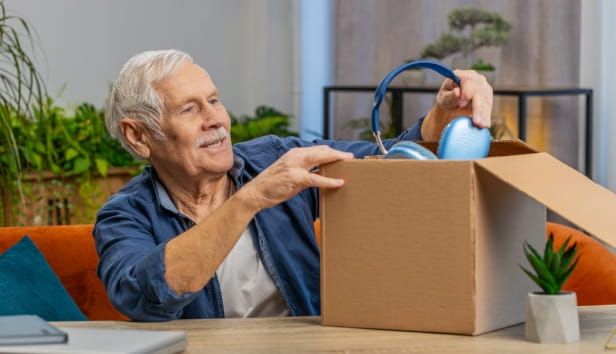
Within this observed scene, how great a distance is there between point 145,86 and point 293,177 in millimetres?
593

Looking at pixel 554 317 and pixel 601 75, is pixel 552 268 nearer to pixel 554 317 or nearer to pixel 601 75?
pixel 554 317

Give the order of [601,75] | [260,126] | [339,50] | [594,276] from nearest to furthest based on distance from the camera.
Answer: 1. [594,276]
2. [601,75]
3. [260,126]
4. [339,50]

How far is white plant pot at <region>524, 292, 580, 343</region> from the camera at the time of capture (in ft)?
4.43

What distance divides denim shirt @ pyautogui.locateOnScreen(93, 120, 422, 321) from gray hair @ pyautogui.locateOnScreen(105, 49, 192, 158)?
0.40 feet

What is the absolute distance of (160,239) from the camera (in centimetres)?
195

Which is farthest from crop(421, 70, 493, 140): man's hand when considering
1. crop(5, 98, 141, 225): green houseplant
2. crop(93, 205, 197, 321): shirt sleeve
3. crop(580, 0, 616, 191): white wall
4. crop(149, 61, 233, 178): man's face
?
crop(5, 98, 141, 225): green houseplant

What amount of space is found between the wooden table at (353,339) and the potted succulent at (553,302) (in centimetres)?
2

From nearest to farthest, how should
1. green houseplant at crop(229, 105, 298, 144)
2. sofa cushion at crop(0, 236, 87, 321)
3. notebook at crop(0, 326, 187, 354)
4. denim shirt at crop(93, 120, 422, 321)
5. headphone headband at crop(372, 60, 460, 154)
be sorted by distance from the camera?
notebook at crop(0, 326, 187, 354), headphone headband at crop(372, 60, 460, 154), denim shirt at crop(93, 120, 422, 321), sofa cushion at crop(0, 236, 87, 321), green houseplant at crop(229, 105, 298, 144)

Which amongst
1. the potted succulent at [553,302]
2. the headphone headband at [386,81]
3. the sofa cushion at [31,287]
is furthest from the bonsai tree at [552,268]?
the sofa cushion at [31,287]

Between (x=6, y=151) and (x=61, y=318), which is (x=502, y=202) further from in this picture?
(x=6, y=151)

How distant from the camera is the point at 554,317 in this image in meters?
1.36

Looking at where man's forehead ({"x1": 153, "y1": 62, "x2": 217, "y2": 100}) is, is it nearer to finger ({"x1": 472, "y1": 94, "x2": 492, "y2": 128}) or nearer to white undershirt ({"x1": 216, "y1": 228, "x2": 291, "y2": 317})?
white undershirt ({"x1": 216, "y1": 228, "x2": 291, "y2": 317})

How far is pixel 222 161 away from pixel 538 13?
2.80 m

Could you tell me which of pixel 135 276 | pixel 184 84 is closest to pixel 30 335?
pixel 135 276
